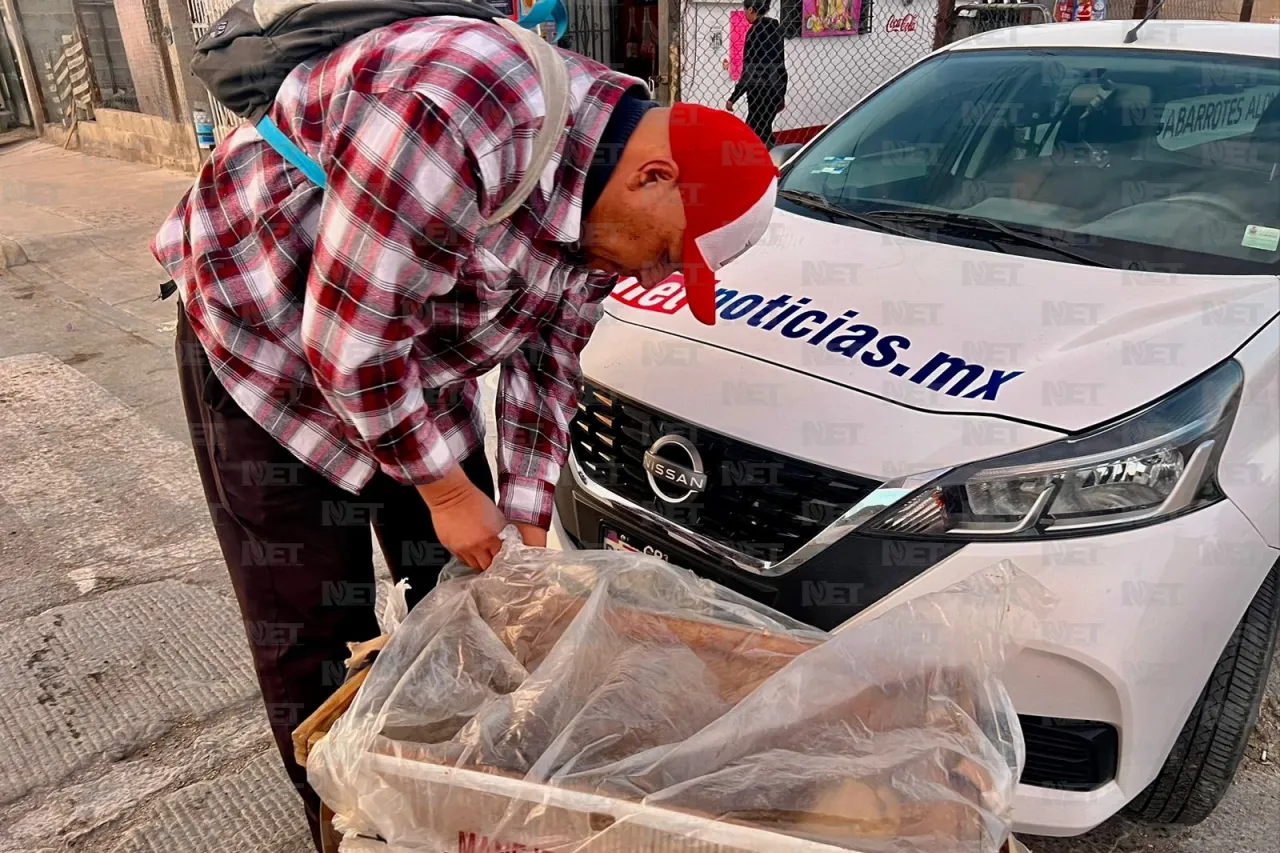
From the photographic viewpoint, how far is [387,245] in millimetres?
1083

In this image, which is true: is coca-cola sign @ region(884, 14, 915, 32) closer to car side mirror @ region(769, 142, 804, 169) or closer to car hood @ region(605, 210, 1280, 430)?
car side mirror @ region(769, 142, 804, 169)

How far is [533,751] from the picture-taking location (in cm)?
117

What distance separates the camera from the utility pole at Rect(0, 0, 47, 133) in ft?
38.4

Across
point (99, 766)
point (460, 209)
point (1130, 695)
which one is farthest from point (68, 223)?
point (1130, 695)

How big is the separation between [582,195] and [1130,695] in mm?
1201

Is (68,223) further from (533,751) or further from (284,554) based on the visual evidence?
(533,751)

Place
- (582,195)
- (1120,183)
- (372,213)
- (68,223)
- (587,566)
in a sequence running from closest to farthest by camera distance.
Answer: (372,213)
(582,195)
(587,566)
(1120,183)
(68,223)

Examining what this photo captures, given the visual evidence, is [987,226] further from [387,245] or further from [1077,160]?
[387,245]

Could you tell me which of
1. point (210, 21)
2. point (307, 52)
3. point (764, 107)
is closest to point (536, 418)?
point (307, 52)

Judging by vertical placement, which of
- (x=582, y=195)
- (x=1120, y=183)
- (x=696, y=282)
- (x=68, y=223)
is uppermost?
(x=582, y=195)

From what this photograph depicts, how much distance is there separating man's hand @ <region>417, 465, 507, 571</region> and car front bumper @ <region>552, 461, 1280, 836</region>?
1.92 feet

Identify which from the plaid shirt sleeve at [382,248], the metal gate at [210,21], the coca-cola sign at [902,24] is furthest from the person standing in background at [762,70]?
the plaid shirt sleeve at [382,248]

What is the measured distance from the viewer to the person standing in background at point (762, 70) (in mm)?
7290

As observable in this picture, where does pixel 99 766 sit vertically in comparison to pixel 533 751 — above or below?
below
